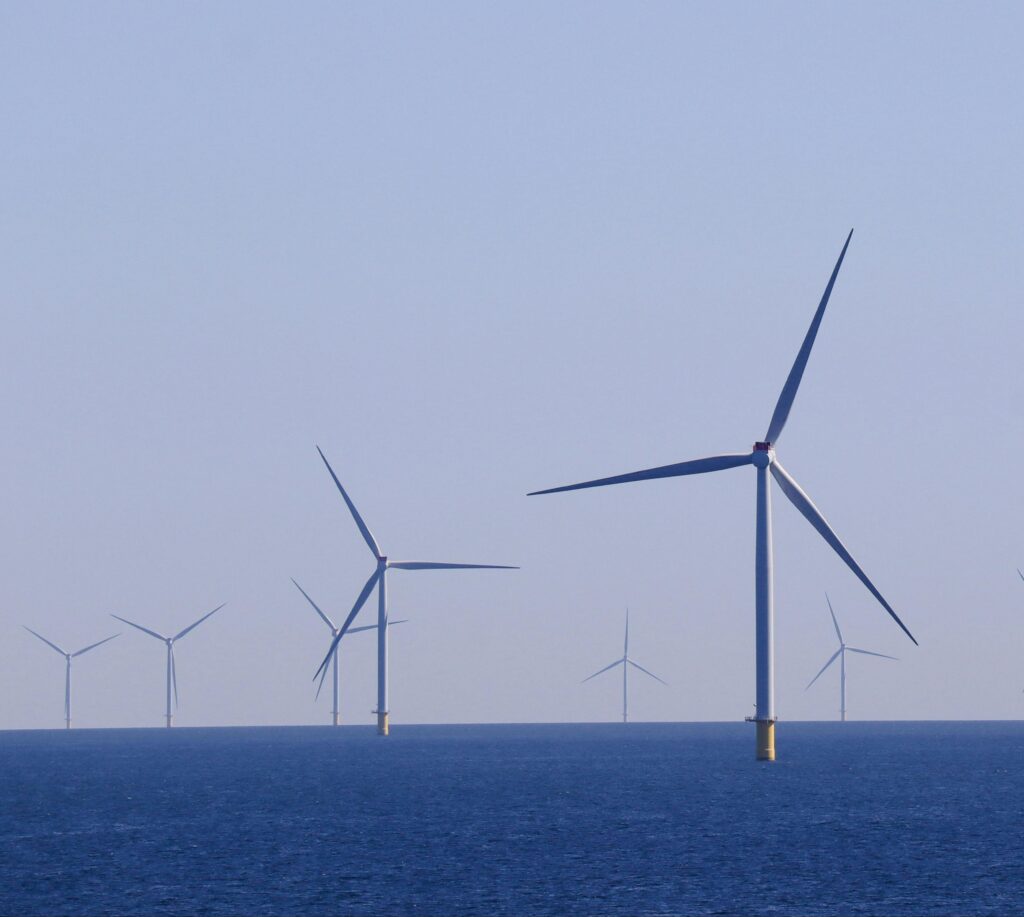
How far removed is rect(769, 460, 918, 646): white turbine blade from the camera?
116625 millimetres

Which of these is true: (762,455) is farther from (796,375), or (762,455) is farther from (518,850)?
(518,850)

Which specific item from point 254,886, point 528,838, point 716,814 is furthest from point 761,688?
point 254,886

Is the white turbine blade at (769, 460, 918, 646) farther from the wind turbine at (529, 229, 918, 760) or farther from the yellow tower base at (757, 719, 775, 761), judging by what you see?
the yellow tower base at (757, 719, 775, 761)

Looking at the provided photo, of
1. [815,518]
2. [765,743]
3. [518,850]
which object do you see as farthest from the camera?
[765,743]

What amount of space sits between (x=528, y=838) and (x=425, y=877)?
817 inches

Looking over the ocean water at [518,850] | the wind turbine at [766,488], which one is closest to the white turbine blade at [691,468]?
the wind turbine at [766,488]

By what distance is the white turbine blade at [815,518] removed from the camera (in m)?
117

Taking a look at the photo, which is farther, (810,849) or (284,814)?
(284,814)

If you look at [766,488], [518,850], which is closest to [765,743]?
[766,488]

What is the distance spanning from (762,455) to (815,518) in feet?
25.1

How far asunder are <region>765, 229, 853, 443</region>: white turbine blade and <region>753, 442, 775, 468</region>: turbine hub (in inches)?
46.6

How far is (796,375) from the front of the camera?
129500mm

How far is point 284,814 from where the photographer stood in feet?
426

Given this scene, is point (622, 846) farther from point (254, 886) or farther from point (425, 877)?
point (254, 886)
